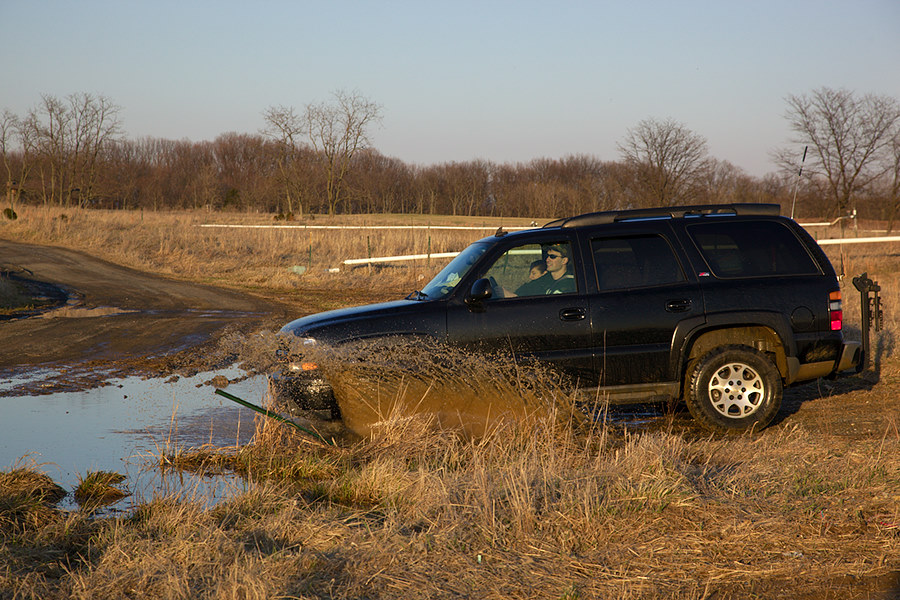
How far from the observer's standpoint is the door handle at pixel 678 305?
6773 mm

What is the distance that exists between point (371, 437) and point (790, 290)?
3919mm

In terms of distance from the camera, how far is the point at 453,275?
6992 millimetres

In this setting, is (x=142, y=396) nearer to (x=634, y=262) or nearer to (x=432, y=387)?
(x=432, y=387)

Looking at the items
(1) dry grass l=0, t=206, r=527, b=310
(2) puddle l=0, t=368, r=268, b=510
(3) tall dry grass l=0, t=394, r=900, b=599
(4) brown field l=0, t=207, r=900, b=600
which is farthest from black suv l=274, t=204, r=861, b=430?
(1) dry grass l=0, t=206, r=527, b=310

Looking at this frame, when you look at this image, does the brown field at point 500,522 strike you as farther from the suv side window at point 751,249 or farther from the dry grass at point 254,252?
the dry grass at point 254,252

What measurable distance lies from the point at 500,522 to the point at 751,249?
13.5ft

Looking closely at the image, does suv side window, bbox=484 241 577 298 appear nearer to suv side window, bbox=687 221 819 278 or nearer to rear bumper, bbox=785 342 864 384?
suv side window, bbox=687 221 819 278

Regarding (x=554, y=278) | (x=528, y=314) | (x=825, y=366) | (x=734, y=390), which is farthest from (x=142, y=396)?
(x=825, y=366)

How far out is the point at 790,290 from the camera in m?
6.86

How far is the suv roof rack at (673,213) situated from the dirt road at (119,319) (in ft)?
21.0

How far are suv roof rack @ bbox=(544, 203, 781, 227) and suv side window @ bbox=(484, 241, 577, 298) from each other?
1.15 feet

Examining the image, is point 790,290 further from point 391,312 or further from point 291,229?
point 291,229

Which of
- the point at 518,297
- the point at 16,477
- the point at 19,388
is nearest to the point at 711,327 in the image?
the point at 518,297

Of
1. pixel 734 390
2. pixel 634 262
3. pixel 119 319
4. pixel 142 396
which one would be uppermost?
pixel 634 262
